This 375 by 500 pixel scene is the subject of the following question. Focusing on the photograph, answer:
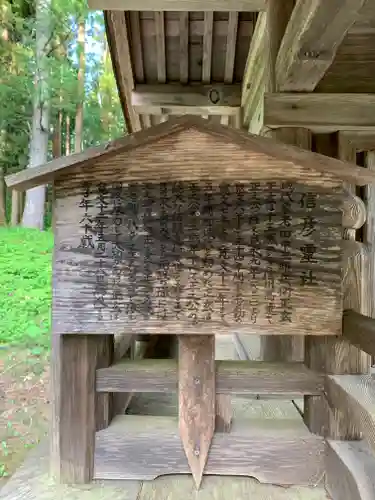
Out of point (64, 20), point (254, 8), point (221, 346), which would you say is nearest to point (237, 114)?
point (254, 8)

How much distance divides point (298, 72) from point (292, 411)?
198cm

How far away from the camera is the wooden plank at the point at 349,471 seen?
178 centimetres

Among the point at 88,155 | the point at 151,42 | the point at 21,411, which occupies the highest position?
the point at 151,42

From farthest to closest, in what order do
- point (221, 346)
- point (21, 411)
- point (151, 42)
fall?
point (221, 346)
point (21, 411)
point (151, 42)

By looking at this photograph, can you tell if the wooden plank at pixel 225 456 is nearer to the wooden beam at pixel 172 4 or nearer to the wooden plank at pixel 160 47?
the wooden beam at pixel 172 4

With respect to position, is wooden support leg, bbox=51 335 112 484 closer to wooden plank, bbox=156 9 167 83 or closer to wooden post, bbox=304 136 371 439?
wooden post, bbox=304 136 371 439

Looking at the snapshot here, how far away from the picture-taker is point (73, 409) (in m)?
2.23

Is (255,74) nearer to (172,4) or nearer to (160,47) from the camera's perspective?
(160,47)

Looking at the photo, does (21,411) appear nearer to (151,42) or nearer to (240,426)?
(240,426)

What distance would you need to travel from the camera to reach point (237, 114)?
4.84 m

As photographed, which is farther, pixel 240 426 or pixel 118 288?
pixel 240 426

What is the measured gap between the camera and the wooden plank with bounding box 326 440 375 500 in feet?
5.85

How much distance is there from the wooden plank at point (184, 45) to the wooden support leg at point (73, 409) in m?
2.41

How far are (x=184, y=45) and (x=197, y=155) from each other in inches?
78.0
